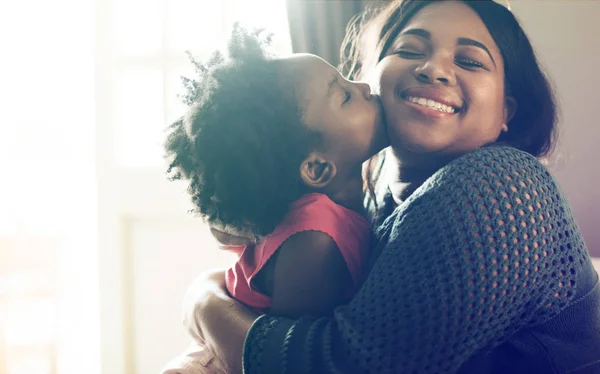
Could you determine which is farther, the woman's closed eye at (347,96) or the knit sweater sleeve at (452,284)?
the woman's closed eye at (347,96)

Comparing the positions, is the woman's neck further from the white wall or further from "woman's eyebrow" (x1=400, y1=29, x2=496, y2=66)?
the white wall

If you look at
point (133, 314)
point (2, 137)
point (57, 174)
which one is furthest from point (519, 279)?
point (2, 137)

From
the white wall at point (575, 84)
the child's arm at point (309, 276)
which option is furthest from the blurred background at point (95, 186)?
the child's arm at point (309, 276)

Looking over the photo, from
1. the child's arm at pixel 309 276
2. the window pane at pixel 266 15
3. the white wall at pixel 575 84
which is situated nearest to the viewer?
the child's arm at pixel 309 276

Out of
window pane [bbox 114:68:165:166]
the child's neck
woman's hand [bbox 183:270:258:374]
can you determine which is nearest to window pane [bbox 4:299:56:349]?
window pane [bbox 114:68:165:166]

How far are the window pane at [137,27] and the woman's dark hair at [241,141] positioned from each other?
1697mm

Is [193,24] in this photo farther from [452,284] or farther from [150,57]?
[452,284]

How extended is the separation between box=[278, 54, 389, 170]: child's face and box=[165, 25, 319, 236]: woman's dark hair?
1.1 inches

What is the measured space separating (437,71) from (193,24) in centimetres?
177

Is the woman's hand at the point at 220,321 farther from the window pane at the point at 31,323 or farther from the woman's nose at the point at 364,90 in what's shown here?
the window pane at the point at 31,323

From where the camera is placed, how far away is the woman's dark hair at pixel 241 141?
2.92ft

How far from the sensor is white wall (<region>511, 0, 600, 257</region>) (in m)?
1.80

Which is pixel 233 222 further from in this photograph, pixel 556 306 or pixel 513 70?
pixel 513 70

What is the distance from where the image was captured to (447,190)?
30.9 inches
